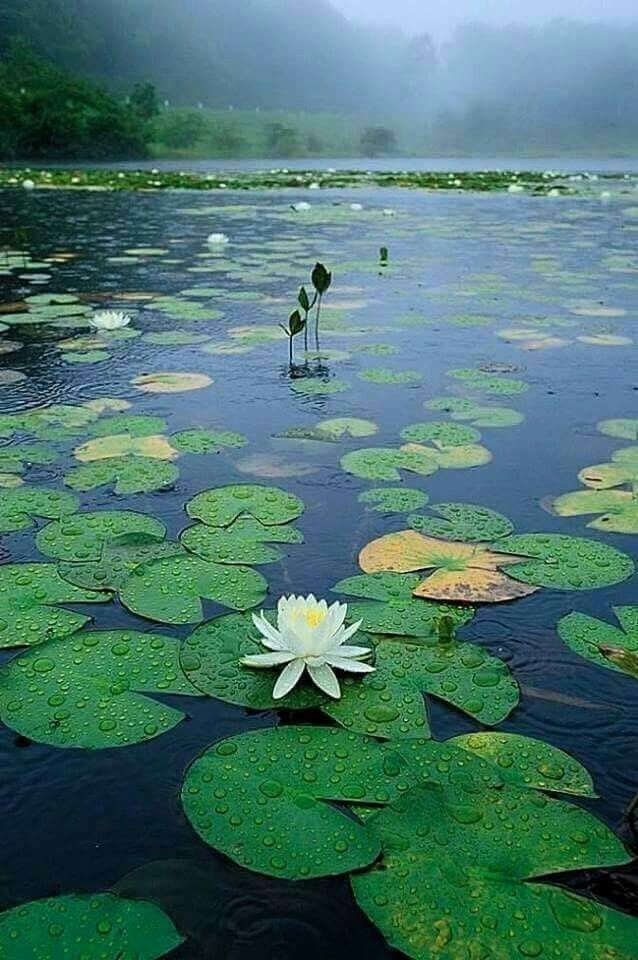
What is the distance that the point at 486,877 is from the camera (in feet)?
2.78

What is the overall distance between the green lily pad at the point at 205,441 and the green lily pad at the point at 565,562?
88 centimetres

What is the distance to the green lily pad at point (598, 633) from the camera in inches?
50.0

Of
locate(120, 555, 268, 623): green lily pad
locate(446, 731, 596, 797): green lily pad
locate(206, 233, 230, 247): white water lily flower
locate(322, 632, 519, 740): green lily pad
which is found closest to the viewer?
locate(446, 731, 596, 797): green lily pad

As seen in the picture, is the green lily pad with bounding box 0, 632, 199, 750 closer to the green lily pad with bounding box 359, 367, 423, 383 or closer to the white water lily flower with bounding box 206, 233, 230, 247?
the green lily pad with bounding box 359, 367, 423, 383

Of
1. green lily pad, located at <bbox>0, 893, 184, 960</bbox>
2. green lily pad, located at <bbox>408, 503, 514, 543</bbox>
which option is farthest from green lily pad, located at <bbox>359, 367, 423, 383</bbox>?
green lily pad, located at <bbox>0, 893, 184, 960</bbox>

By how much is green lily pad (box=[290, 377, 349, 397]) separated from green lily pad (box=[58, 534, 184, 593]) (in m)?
1.22

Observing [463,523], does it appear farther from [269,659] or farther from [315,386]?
[315,386]

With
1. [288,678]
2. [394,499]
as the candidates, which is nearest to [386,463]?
[394,499]

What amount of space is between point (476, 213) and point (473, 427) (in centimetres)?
868

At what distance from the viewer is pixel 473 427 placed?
2377 millimetres

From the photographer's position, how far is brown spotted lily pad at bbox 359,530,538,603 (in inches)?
56.9

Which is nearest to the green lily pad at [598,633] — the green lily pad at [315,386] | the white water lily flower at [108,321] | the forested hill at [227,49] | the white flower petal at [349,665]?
the white flower petal at [349,665]

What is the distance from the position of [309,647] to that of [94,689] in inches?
12.8

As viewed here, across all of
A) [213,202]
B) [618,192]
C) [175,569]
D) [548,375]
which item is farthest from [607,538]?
[618,192]
